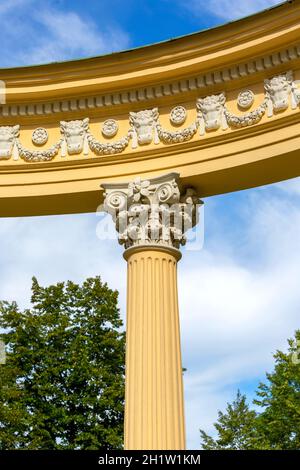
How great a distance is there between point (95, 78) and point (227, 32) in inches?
203

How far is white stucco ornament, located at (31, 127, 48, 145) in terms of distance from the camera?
2578 centimetres

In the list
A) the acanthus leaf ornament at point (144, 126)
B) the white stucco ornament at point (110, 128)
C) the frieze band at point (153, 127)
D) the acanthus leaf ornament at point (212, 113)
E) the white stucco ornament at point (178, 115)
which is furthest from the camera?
the white stucco ornament at point (110, 128)

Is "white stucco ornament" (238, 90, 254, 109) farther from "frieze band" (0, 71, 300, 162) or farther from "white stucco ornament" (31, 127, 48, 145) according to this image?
"white stucco ornament" (31, 127, 48, 145)

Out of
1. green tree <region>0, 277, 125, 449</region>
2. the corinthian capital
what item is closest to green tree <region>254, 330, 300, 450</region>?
green tree <region>0, 277, 125, 449</region>

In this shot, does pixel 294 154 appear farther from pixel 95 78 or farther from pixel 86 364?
pixel 86 364

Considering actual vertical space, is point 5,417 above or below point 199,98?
below

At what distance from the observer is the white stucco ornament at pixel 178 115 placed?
2442 cm

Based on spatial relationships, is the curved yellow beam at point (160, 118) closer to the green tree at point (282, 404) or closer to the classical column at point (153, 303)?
the classical column at point (153, 303)

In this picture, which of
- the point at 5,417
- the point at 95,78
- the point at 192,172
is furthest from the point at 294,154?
the point at 5,417

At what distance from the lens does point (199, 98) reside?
24.4 meters

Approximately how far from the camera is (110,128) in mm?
25266

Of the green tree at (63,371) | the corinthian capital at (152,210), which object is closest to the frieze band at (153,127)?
the corinthian capital at (152,210)

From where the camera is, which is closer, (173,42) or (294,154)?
(294,154)
